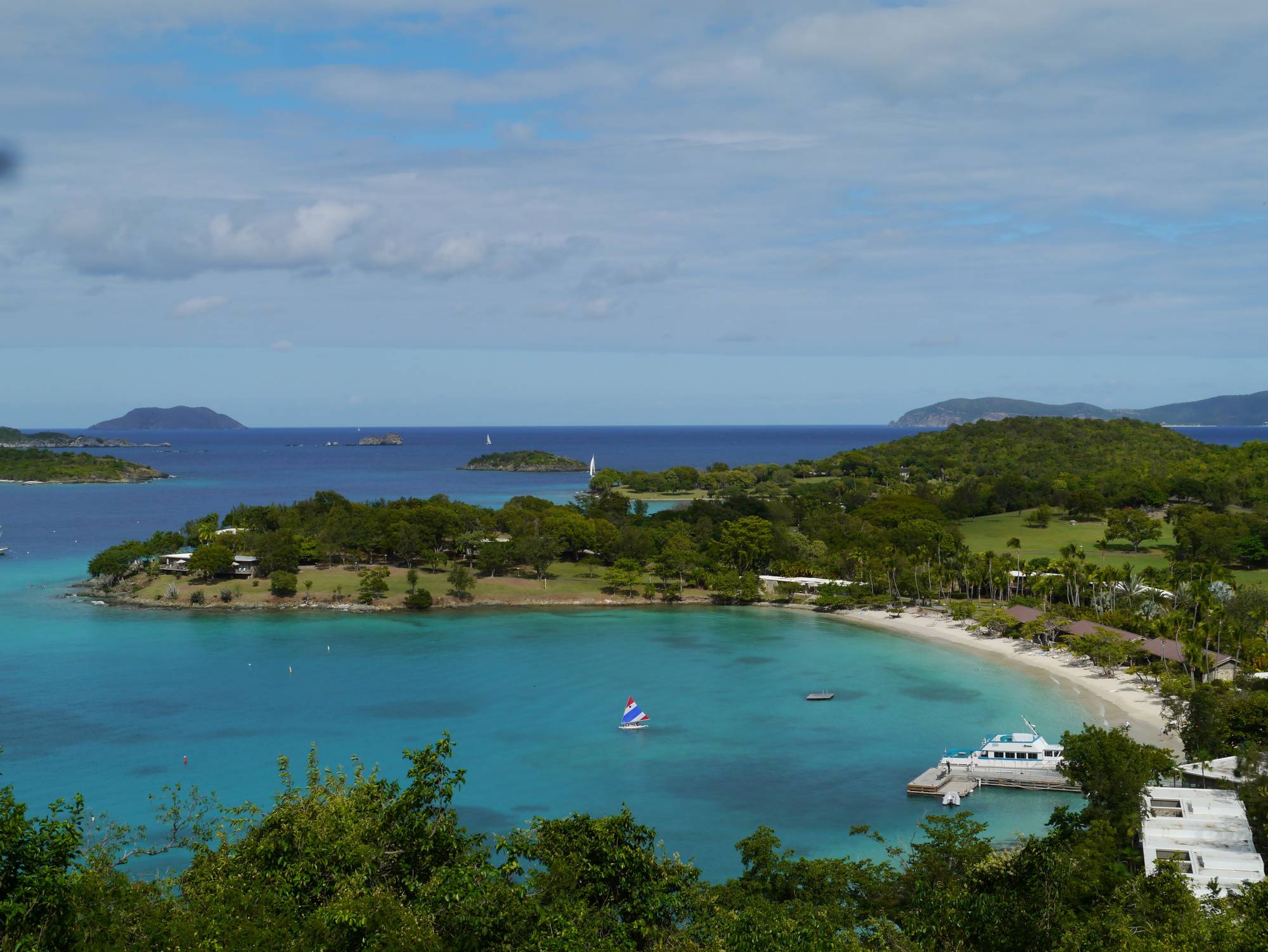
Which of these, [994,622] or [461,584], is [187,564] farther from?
[994,622]

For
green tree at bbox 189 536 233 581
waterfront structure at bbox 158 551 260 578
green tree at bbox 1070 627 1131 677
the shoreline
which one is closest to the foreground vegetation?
the shoreline

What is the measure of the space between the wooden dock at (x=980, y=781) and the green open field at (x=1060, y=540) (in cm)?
3294

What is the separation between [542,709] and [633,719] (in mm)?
4079

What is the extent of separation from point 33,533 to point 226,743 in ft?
203

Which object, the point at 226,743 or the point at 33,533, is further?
the point at 33,533

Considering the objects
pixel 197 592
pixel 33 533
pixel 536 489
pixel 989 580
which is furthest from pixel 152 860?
pixel 536 489

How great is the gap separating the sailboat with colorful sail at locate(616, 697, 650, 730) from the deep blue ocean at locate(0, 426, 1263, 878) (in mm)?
521

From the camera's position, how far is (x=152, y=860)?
2289 centimetres

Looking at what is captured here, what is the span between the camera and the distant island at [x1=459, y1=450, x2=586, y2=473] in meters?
157

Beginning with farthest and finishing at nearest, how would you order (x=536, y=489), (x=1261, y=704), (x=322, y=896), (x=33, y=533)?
1. (x=536, y=489)
2. (x=33, y=533)
3. (x=1261, y=704)
4. (x=322, y=896)

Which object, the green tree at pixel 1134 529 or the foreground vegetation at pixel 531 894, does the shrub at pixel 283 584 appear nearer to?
the foreground vegetation at pixel 531 894

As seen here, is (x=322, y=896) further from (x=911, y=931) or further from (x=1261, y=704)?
(x=1261, y=704)

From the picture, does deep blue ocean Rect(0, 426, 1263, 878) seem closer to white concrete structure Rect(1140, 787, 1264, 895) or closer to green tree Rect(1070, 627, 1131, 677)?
green tree Rect(1070, 627, 1131, 677)

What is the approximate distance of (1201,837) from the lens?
20.6 meters
